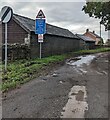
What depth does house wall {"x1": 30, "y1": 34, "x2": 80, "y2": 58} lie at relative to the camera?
23.2 meters

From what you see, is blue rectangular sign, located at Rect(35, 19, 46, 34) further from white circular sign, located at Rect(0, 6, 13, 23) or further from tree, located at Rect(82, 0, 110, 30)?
tree, located at Rect(82, 0, 110, 30)

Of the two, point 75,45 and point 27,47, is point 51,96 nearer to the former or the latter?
point 27,47

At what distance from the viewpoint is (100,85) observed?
8.93 meters

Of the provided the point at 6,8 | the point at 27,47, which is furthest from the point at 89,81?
the point at 27,47

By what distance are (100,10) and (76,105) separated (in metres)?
21.1

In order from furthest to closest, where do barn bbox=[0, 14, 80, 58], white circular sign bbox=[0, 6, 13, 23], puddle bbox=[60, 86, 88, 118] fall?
barn bbox=[0, 14, 80, 58]
white circular sign bbox=[0, 6, 13, 23]
puddle bbox=[60, 86, 88, 118]

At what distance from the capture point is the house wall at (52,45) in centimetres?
2317

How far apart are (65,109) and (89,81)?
13.0 ft

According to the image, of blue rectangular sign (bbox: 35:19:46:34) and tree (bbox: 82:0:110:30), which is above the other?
tree (bbox: 82:0:110:30)

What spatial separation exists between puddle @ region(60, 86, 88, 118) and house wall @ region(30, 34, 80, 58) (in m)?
14.7

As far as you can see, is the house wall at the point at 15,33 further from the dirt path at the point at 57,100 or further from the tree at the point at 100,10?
the dirt path at the point at 57,100

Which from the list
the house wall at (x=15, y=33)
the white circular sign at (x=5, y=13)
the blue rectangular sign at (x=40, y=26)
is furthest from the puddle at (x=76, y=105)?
the house wall at (x=15, y=33)

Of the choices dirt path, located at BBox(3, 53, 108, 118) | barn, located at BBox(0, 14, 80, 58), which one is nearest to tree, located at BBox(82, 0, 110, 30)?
barn, located at BBox(0, 14, 80, 58)

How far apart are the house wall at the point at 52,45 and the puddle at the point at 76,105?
1470 centimetres
